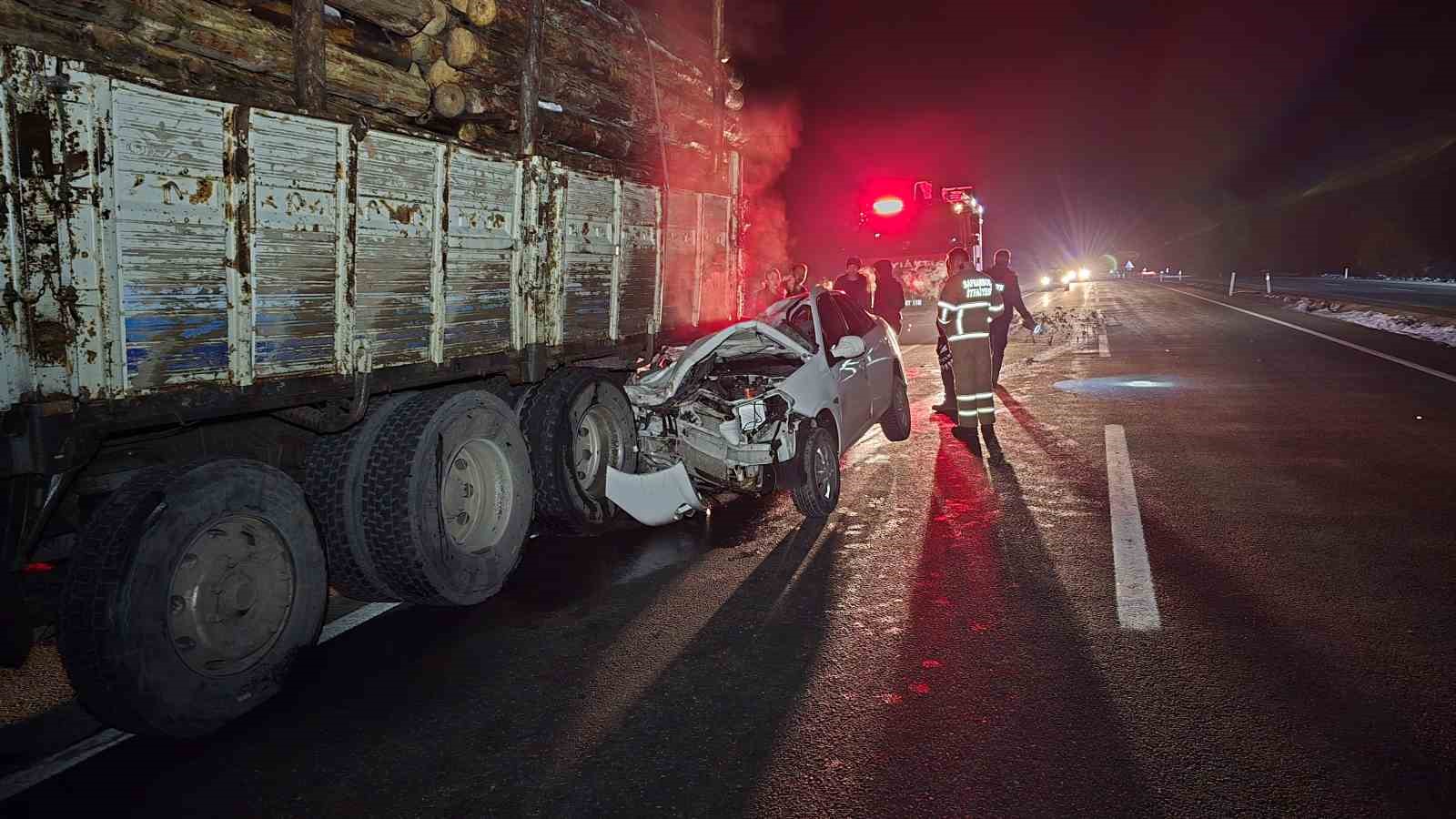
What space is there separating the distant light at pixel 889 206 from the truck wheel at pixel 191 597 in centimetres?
2508

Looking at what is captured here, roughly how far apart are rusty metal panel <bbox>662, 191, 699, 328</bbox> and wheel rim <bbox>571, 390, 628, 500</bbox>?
1264 millimetres

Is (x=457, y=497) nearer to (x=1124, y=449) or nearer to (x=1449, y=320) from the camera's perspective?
(x=1124, y=449)

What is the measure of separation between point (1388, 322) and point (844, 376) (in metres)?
21.9

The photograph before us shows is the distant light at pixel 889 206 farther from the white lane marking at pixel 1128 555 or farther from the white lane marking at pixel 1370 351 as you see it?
the white lane marking at pixel 1128 555

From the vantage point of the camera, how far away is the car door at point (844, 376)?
303 inches

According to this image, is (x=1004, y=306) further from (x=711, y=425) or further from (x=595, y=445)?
(x=595, y=445)

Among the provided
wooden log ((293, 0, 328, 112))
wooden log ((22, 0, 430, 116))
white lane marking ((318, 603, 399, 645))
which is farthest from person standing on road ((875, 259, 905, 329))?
wooden log ((293, 0, 328, 112))

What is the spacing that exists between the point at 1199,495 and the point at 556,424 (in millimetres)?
4575

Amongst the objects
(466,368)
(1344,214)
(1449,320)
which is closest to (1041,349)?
(1449,320)

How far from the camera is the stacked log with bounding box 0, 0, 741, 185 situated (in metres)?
3.86

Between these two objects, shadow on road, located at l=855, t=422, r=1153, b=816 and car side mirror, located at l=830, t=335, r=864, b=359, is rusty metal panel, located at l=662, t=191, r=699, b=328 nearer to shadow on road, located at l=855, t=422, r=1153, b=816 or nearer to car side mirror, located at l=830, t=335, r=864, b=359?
car side mirror, located at l=830, t=335, r=864, b=359

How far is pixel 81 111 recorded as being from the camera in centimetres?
333

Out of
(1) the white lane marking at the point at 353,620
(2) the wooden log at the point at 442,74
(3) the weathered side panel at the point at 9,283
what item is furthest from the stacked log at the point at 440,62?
(1) the white lane marking at the point at 353,620

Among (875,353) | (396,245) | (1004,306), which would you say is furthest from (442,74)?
(1004,306)
